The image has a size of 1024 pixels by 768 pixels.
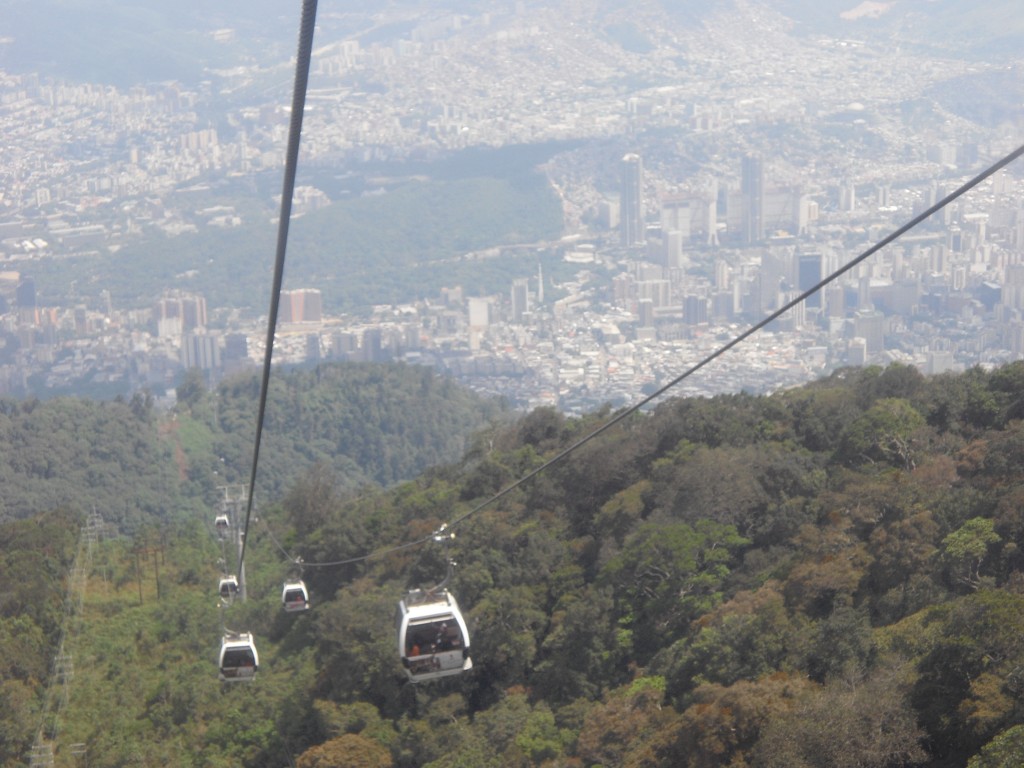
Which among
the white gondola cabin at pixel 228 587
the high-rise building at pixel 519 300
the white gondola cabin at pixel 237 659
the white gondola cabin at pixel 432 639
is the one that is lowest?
the high-rise building at pixel 519 300

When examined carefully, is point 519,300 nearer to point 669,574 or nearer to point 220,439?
point 220,439

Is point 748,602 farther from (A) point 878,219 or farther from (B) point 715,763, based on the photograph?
(A) point 878,219

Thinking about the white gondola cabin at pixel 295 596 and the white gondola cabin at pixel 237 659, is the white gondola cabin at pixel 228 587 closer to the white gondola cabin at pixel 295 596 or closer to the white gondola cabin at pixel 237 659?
the white gondola cabin at pixel 295 596

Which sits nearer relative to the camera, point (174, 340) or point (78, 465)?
point (78, 465)

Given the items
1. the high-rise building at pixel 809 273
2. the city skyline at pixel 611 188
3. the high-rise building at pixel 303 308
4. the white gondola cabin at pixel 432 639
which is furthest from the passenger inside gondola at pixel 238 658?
the high-rise building at pixel 303 308

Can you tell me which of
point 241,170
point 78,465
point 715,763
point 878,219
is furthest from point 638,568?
point 241,170
